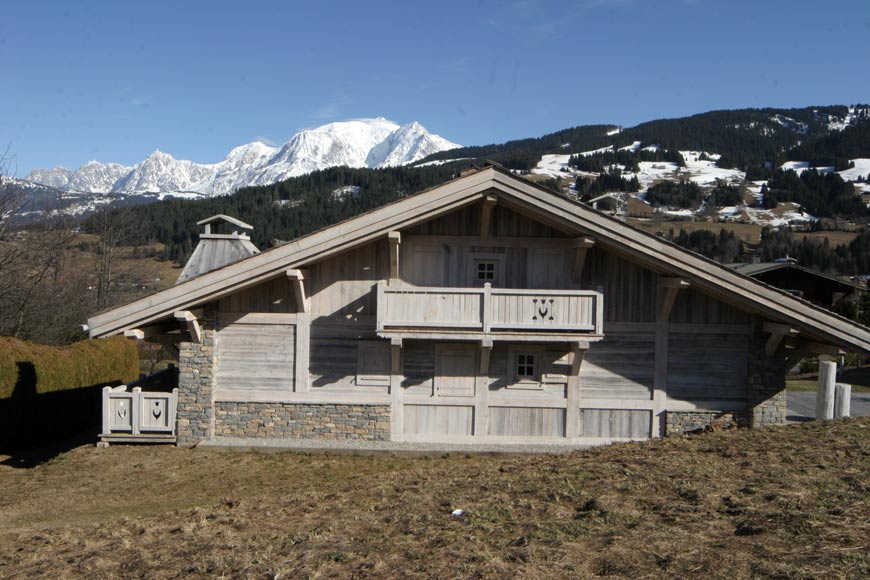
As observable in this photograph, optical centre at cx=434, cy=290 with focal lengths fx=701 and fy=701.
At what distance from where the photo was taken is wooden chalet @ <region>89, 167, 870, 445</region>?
1586 cm

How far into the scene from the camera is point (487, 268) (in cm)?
1623

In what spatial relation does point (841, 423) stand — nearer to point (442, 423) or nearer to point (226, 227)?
point (442, 423)

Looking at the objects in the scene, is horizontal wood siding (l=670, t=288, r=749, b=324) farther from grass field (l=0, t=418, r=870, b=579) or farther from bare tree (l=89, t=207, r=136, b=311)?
bare tree (l=89, t=207, r=136, b=311)

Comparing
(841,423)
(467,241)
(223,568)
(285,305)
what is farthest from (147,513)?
(841,423)

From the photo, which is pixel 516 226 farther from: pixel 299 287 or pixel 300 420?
pixel 300 420

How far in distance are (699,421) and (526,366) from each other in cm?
414

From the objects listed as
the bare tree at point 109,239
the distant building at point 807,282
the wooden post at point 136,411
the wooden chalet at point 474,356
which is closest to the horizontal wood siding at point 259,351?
the wooden chalet at point 474,356

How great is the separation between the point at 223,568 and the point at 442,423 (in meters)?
9.15

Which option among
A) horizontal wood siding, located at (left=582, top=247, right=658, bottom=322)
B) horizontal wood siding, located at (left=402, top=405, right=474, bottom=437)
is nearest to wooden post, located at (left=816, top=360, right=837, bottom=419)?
horizontal wood siding, located at (left=582, top=247, right=658, bottom=322)

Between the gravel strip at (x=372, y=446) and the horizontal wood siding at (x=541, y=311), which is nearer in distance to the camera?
the horizontal wood siding at (x=541, y=311)

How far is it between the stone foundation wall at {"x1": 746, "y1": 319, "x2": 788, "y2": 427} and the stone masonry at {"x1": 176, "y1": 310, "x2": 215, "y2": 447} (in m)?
12.2

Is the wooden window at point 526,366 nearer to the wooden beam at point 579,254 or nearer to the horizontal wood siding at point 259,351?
the wooden beam at point 579,254

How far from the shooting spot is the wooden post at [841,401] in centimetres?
1752

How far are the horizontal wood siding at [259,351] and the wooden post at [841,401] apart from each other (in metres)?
13.5
